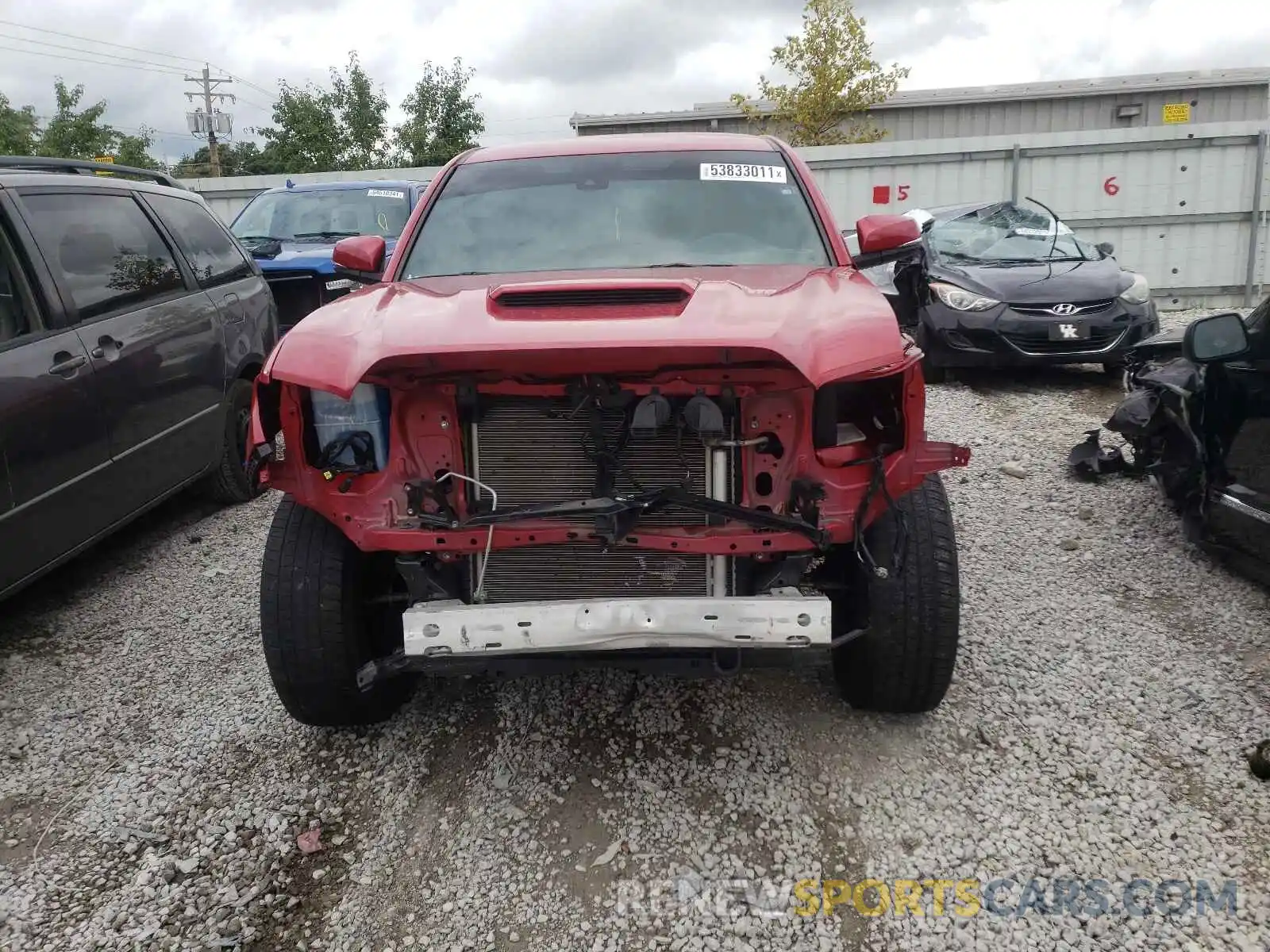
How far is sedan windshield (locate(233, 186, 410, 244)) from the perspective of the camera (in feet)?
26.5

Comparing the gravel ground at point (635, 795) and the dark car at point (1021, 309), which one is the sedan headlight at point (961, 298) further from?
the gravel ground at point (635, 795)

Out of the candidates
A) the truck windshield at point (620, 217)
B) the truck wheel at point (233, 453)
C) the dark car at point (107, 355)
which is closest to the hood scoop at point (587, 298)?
the truck windshield at point (620, 217)

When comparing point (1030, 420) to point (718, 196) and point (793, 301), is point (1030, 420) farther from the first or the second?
point (793, 301)

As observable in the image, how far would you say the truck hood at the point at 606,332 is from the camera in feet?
7.38

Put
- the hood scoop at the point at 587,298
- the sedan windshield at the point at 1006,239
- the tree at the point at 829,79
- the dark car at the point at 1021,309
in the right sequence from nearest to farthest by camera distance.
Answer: the hood scoop at the point at 587,298, the dark car at the point at 1021,309, the sedan windshield at the point at 1006,239, the tree at the point at 829,79

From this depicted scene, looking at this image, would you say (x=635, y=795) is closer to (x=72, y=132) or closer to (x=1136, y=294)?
(x=1136, y=294)

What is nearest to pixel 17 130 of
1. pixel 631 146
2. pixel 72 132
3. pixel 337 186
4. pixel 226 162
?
pixel 72 132

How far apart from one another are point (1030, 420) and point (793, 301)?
16.0 feet

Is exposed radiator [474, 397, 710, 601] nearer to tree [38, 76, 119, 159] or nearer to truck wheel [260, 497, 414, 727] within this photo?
truck wheel [260, 497, 414, 727]

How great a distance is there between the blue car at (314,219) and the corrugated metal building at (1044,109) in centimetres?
1528

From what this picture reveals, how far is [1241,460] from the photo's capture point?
3812 mm

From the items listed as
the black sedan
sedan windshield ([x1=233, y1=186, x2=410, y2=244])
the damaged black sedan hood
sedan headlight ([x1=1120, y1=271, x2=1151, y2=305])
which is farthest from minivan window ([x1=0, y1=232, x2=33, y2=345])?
sedan headlight ([x1=1120, y1=271, x2=1151, y2=305])

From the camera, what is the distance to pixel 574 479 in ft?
8.48

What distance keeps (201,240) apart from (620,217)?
3094 mm
